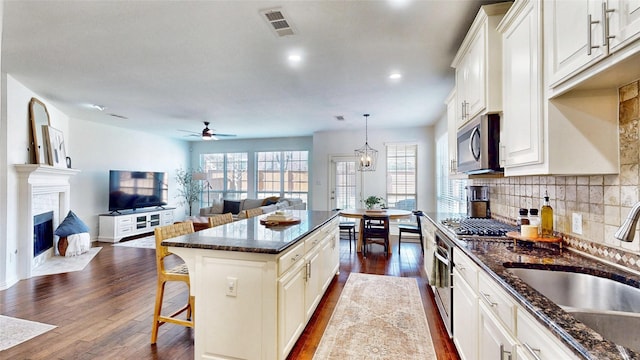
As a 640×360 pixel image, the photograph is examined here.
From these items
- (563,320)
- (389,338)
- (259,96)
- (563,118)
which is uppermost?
(259,96)

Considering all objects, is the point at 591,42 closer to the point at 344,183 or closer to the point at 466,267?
the point at 466,267

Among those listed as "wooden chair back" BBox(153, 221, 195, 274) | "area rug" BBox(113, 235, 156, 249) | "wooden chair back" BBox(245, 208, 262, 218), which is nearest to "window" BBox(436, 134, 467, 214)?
"wooden chair back" BBox(245, 208, 262, 218)

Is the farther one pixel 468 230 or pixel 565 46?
pixel 468 230

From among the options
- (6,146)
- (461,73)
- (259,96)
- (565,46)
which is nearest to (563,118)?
(565,46)

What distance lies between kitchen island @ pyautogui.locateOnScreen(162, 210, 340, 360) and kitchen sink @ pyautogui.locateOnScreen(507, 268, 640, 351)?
4.39 ft

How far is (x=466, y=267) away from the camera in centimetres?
177

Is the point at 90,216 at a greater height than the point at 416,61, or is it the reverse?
the point at 416,61

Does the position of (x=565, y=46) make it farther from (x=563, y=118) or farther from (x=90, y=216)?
(x=90, y=216)

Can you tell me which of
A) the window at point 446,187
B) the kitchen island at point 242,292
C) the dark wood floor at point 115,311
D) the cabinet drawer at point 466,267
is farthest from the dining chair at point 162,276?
the window at point 446,187

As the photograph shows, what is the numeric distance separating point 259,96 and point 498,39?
3.19 m

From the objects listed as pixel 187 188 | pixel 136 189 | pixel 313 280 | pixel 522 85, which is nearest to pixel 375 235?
pixel 313 280

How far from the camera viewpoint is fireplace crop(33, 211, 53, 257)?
434 centimetres

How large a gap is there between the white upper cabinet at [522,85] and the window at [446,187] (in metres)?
2.72

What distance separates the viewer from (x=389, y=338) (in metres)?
2.39
